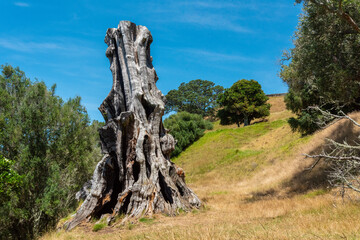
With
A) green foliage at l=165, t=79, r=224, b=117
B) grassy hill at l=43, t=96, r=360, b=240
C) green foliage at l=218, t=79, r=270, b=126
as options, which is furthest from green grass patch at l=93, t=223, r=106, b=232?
green foliage at l=165, t=79, r=224, b=117

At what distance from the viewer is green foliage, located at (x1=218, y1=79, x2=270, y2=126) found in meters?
46.0

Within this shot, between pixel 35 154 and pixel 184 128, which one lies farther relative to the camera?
pixel 184 128

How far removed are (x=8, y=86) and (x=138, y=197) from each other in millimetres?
12646

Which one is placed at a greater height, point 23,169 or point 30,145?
point 30,145

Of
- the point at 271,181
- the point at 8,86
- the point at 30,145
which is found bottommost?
the point at 271,181

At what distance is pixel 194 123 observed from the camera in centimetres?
4444

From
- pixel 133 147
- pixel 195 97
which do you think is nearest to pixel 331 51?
pixel 133 147

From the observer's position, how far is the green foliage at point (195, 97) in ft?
228

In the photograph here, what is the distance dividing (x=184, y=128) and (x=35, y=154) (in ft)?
102

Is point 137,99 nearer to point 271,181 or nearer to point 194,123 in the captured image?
point 271,181

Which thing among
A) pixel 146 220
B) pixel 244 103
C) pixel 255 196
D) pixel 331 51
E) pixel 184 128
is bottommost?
pixel 255 196

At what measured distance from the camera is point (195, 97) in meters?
69.4

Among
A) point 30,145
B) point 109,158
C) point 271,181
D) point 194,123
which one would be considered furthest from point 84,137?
point 194,123

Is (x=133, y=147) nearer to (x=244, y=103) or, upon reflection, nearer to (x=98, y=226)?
(x=98, y=226)
